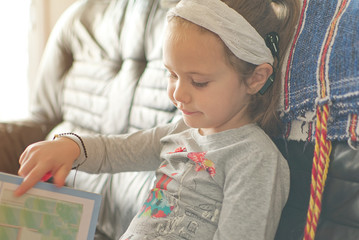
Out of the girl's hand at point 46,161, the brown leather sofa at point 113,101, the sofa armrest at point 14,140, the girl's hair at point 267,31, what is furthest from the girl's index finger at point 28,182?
the sofa armrest at point 14,140

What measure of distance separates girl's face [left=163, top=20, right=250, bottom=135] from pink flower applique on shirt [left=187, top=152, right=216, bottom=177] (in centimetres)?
7

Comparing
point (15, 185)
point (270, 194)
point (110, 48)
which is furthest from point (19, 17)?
point (270, 194)

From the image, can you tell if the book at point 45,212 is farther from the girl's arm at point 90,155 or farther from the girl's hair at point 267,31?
the girl's hair at point 267,31

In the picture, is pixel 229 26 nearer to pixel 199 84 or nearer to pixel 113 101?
pixel 199 84

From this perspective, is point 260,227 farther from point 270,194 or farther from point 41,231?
point 41,231

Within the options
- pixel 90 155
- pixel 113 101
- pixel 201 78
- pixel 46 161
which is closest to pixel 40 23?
pixel 113 101

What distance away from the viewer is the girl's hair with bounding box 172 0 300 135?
0.92 metres

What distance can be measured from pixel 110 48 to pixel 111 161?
814 mm

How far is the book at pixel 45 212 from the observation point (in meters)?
0.87

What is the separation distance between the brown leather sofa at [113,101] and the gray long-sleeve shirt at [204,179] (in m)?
0.10

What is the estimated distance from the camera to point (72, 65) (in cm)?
209

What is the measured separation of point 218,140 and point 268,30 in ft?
0.88

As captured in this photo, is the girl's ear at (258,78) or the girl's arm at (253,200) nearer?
the girl's arm at (253,200)

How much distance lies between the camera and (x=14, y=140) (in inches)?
71.3
